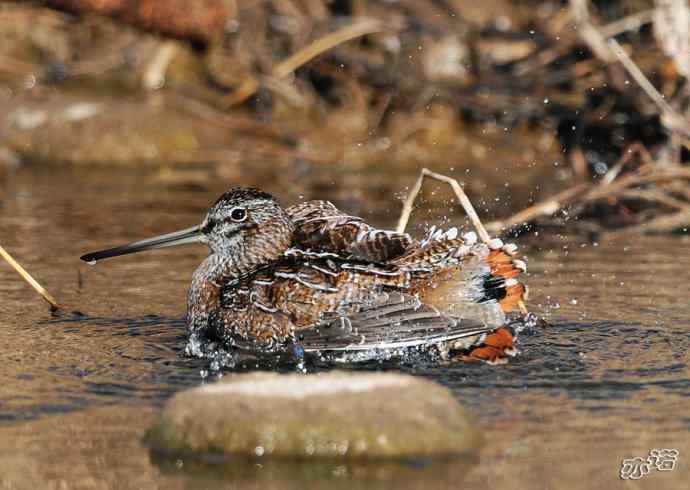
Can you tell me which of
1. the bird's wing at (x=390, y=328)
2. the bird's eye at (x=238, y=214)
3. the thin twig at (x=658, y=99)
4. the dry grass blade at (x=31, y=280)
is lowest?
the bird's wing at (x=390, y=328)

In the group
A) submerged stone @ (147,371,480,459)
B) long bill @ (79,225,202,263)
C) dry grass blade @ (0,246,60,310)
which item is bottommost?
submerged stone @ (147,371,480,459)

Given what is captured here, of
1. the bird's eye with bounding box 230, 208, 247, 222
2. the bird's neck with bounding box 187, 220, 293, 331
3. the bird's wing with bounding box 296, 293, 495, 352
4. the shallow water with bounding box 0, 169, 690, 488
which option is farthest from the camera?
the bird's eye with bounding box 230, 208, 247, 222

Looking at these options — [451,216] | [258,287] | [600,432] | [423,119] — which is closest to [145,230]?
[451,216]

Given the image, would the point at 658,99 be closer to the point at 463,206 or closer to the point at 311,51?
the point at 463,206

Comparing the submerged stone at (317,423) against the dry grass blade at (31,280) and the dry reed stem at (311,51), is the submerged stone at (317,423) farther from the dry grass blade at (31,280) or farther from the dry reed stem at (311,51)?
the dry reed stem at (311,51)

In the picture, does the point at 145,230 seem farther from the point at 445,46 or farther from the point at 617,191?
the point at 445,46

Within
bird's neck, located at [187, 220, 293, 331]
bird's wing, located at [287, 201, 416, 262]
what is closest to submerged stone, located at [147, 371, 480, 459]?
bird's wing, located at [287, 201, 416, 262]

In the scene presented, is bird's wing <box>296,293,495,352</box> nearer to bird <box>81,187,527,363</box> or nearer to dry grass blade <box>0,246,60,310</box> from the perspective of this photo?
bird <box>81,187,527,363</box>

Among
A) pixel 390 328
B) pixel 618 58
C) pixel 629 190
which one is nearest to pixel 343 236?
pixel 390 328

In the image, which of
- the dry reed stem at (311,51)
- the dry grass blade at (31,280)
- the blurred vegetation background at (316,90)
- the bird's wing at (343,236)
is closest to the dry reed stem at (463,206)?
the bird's wing at (343,236)
